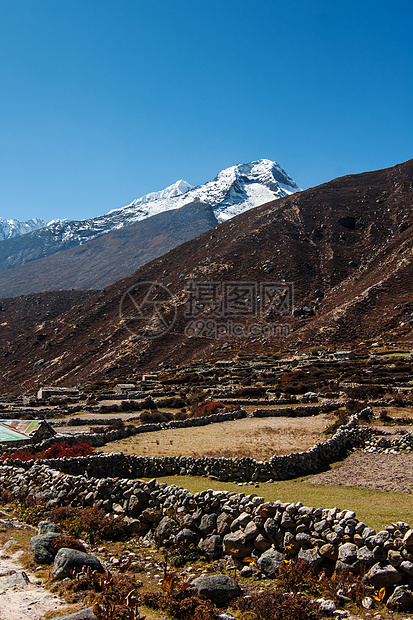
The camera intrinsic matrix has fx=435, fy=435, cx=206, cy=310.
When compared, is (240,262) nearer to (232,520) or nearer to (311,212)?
(311,212)

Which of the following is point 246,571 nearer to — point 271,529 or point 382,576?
point 271,529

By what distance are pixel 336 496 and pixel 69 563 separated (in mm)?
6562

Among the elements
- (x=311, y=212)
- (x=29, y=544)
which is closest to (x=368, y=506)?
(x=29, y=544)

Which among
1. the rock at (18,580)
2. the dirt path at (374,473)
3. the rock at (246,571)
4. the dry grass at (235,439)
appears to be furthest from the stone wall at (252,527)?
the dry grass at (235,439)

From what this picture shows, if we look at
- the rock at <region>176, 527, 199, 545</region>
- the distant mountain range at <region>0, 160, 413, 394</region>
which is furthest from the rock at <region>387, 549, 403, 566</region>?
the distant mountain range at <region>0, 160, 413, 394</region>

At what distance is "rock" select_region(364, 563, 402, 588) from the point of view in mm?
6000

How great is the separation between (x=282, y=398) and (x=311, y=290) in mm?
53489

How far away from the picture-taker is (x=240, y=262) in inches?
3738

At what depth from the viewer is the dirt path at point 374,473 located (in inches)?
461

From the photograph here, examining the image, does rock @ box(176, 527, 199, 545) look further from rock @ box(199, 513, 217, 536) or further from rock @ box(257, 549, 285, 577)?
rock @ box(257, 549, 285, 577)

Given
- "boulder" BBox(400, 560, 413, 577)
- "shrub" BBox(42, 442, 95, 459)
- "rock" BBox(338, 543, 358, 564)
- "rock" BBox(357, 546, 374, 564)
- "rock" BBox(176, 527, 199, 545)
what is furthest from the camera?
"shrub" BBox(42, 442, 95, 459)

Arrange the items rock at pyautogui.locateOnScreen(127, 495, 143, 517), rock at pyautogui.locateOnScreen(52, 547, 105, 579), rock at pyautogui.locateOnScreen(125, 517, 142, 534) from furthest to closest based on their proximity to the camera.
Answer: rock at pyautogui.locateOnScreen(127, 495, 143, 517)
rock at pyautogui.locateOnScreen(125, 517, 142, 534)
rock at pyautogui.locateOnScreen(52, 547, 105, 579)

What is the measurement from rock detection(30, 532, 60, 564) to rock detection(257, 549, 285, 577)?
159 inches

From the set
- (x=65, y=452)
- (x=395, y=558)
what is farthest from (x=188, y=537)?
(x=65, y=452)
